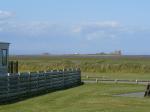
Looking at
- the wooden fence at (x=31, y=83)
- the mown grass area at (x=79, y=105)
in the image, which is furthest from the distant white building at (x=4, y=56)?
the mown grass area at (x=79, y=105)

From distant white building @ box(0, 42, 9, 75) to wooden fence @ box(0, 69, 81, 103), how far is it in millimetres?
2633

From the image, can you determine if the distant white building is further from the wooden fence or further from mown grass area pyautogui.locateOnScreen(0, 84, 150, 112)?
mown grass area pyautogui.locateOnScreen(0, 84, 150, 112)

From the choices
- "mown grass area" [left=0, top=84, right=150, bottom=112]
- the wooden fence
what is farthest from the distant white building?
"mown grass area" [left=0, top=84, right=150, bottom=112]

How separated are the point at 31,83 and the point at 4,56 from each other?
4.47 metres

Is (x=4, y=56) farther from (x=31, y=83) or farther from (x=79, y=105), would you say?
(x=79, y=105)

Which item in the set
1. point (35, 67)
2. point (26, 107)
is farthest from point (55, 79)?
point (35, 67)

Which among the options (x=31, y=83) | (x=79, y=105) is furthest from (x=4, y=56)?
(x=79, y=105)

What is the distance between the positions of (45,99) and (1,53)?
331 inches

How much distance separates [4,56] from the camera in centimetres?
3622

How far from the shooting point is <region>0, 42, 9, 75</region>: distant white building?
117ft

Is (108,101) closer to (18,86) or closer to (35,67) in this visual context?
(18,86)

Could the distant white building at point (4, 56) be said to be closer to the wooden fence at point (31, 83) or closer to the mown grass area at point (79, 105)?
the wooden fence at point (31, 83)

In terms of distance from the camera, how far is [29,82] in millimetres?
A: 32281

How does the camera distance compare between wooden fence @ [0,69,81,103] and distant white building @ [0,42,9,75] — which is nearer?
wooden fence @ [0,69,81,103]
